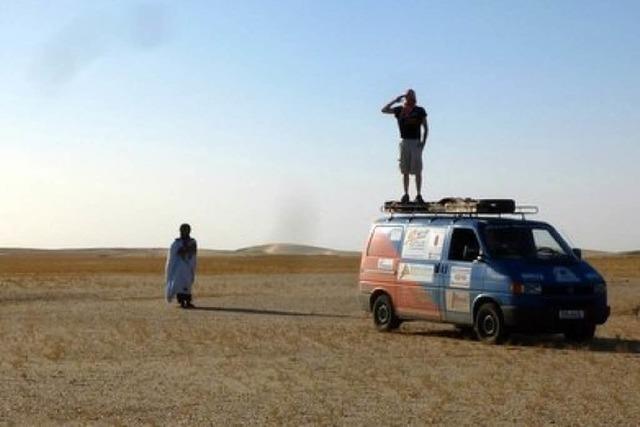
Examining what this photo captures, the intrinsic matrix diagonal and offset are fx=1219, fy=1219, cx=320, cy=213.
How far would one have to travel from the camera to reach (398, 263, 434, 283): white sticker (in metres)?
20.4

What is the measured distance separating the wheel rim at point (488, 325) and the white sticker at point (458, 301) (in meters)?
0.39

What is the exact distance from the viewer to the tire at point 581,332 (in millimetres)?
18906

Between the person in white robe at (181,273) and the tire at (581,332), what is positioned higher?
the person in white robe at (181,273)

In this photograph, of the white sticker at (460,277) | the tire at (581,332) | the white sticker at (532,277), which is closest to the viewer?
the white sticker at (532,277)

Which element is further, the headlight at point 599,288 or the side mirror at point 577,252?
the side mirror at point 577,252

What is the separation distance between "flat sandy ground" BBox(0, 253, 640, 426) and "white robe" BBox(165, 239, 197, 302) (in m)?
2.46

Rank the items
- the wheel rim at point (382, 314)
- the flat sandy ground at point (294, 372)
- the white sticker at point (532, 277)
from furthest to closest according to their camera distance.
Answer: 1. the wheel rim at point (382, 314)
2. the white sticker at point (532, 277)
3. the flat sandy ground at point (294, 372)

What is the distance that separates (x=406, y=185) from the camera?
73.6 ft

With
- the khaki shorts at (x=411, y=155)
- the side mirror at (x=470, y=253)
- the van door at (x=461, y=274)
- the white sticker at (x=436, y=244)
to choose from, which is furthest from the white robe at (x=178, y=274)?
the side mirror at (x=470, y=253)

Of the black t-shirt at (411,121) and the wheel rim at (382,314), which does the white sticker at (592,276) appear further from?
the black t-shirt at (411,121)

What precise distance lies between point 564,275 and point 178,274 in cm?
1265

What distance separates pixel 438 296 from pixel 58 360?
21.3 feet

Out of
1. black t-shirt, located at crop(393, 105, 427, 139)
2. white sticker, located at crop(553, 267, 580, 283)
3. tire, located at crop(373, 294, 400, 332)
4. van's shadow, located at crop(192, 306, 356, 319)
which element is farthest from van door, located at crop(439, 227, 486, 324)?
van's shadow, located at crop(192, 306, 356, 319)

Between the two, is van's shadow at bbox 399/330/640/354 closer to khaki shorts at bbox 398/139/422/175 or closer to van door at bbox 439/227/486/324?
van door at bbox 439/227/486/324
